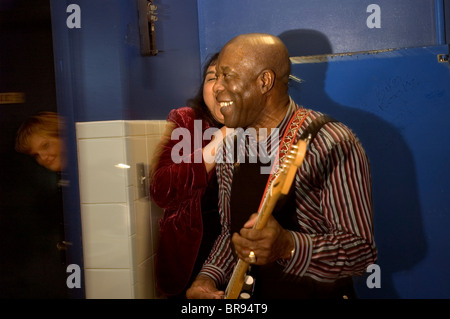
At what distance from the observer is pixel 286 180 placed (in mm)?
1009

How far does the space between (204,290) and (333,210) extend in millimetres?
546

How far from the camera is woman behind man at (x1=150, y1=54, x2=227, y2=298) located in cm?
183

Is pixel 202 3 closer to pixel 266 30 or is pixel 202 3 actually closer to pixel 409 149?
pixel 266 30

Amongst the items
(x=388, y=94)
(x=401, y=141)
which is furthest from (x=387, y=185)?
(x=388, y=94)

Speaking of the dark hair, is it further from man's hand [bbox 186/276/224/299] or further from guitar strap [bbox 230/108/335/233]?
man's hand [bbox 186/276/224/299]

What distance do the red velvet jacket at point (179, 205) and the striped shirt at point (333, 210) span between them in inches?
23.6

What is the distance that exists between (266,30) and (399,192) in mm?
1289

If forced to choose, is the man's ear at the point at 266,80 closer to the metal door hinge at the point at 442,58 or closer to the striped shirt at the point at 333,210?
the striped shirt at the point at 333,210

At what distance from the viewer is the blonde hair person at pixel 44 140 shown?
1840 mm

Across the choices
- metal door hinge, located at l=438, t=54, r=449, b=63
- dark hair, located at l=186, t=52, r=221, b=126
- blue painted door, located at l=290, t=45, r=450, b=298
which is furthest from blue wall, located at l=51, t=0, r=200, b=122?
metal door hinge, located at l=438, t=54, r=449, b=63

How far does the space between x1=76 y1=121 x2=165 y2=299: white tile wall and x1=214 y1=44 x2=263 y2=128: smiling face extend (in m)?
0.54

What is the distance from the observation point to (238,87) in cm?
146

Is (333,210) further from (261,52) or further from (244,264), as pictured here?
(261,52)

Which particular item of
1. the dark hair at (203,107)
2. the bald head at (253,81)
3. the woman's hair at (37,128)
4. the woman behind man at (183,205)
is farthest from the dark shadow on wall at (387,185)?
the woman's hair at (37,128)
